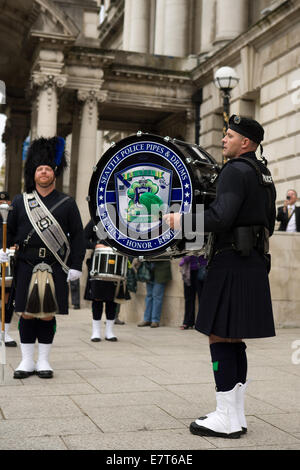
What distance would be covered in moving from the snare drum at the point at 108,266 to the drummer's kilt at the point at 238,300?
4914mm

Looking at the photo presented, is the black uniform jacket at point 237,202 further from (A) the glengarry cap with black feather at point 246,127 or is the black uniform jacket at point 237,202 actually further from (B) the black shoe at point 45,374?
(B) the black shoe at point 45,374

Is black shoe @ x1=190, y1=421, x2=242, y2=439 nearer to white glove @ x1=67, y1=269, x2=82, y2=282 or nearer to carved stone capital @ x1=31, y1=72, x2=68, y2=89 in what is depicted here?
white glove @ x1=67, y1=269, x2=82, y2=282

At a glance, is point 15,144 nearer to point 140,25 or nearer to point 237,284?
point 140,25

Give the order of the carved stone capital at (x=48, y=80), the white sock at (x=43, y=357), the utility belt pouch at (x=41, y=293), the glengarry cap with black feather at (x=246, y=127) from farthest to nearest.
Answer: the carved stone capital at (x=48, y=80) → the white sock at (x=43, y=357) → the utility belt pouch at (x=41, y=293) → the glengarry cap with black feather at (x=246, y=127)

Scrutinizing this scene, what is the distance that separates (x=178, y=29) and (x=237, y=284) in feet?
83.4

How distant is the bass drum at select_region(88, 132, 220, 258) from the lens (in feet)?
13.9

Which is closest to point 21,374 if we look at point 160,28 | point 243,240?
point 243,240

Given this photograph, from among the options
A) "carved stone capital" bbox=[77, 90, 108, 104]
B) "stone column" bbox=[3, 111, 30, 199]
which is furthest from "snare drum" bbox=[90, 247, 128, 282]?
"stone column" bbox=[3, 111, 30, 199]

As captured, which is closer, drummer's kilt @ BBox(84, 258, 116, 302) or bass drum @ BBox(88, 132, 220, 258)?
bass drum @ BBox(88, 132, 220, 258)

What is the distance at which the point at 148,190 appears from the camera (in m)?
4.33

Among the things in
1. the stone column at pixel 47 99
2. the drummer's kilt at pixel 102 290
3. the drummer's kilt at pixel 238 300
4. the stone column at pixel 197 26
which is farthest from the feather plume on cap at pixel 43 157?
the stone column at pixel 197 26

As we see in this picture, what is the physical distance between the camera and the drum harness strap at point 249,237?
4.23 meters
